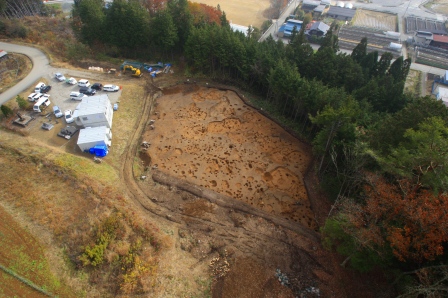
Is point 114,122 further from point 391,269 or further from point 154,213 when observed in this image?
point 391,269

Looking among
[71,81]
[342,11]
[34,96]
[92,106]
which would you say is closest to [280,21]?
[342,11]

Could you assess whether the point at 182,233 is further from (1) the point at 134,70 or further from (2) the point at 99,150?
(1) the point at 134,70

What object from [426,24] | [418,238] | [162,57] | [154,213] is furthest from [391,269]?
[426,24]

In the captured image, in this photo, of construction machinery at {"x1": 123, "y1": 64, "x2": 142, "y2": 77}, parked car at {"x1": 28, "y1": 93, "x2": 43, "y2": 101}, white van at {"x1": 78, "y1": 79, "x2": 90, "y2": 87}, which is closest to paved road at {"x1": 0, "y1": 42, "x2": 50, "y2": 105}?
parked car at {"x1": 28, "y1": 93, "x2": 43, "y2": 101}

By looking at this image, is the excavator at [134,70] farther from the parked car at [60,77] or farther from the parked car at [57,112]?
the parked car at [57,112]

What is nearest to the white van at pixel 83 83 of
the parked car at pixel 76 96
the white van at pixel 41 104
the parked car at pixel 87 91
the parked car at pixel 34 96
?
the parked car at pixel 87 91

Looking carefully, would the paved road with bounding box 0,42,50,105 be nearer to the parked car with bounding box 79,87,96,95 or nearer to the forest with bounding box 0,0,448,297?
the parked car with bounding box 79,87,96,95

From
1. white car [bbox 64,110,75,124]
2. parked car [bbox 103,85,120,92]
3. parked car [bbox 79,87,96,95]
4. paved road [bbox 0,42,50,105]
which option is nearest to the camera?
white car [bbox 64,110,75,124]

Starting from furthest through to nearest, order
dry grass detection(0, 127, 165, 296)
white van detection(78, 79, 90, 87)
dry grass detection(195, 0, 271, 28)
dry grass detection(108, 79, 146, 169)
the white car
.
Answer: dry grass detection(195, 0, 271, 28) → white van detection(78, 79, 90, 87) → the white car → dry grass detection(108, 79, 146, 169) → dry grass detection(0, 127, 165, 296)
